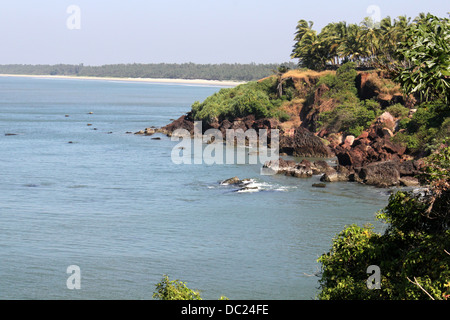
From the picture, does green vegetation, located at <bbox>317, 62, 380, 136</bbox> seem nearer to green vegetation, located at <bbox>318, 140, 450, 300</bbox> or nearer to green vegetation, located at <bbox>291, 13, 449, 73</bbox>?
green vegetation, located at <bbox>291, 13, 449, 73</bbox>

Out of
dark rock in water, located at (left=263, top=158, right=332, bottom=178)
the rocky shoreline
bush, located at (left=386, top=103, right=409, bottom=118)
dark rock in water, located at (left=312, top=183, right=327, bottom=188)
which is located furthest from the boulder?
bush, located at (left=386, top=103, right=409, bottom=118)

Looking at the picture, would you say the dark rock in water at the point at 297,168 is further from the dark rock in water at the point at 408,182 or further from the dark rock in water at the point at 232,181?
the dark rock in water at the point at 408,182

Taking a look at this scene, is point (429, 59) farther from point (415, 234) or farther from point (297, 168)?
point (297, 168)

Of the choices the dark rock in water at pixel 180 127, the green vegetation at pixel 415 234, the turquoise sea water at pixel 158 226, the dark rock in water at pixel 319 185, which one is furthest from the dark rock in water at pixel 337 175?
the dark rock in water at pixel 180 127

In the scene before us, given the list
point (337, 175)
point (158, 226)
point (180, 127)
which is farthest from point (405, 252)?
point (180, 127)

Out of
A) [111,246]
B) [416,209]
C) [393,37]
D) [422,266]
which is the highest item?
[393,37]

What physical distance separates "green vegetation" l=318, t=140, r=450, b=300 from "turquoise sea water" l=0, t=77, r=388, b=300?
935 cm

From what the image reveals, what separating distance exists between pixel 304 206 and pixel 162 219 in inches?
441

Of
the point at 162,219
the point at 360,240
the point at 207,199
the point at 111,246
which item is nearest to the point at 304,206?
the point at 207,199

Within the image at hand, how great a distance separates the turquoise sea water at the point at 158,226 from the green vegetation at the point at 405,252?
9.35 m

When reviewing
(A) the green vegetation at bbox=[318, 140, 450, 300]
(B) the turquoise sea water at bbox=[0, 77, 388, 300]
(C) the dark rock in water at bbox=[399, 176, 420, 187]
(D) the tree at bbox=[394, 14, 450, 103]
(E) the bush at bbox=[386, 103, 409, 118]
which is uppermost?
(D) the tree at bbox=[394, 14, 450, 103]

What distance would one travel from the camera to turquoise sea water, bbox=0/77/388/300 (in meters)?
30.7

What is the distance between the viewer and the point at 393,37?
8669 centimetres

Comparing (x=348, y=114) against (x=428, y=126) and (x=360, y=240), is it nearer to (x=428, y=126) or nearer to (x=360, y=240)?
(x=428, y=126)
